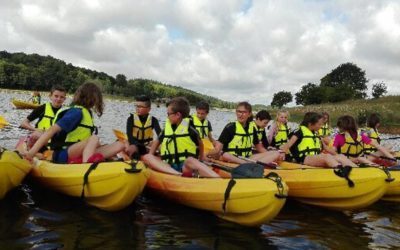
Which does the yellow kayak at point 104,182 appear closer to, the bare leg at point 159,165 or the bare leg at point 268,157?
the bare leg at point 159,165

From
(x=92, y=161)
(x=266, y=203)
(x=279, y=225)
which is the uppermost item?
(x=92, y=161)

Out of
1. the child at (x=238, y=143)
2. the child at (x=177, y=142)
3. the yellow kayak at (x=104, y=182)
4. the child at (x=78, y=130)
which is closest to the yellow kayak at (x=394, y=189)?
the child at (x=238, y=143)

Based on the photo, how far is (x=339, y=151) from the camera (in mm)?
8211

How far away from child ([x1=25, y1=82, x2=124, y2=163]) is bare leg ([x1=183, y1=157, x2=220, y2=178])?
1.24m

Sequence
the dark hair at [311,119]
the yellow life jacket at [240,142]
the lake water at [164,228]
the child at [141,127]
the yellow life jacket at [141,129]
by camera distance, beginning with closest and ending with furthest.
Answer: the lake water at [164,228] < the yellow life jacket at [240,142] < the dark hair at [311,119] < the child at [141,127] < the yellow life jacket at [141,129]

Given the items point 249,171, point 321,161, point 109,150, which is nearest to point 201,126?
point 321,161

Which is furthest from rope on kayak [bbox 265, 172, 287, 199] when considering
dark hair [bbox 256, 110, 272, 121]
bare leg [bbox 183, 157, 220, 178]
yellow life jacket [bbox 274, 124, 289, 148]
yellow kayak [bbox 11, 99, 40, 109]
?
yellow kayak [bbox 11, 99, 40, 109]

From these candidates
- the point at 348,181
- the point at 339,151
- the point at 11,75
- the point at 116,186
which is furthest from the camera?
the point at 11,75

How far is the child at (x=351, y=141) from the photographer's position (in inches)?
316

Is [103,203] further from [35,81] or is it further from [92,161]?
[35,81]

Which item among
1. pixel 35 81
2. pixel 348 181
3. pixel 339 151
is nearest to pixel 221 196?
pixel 348 181

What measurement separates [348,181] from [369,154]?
3877 millimetres

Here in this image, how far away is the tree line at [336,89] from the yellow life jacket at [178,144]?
6331 centimetres

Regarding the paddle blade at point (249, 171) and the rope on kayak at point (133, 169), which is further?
the paddle blade at point (249, 171)
